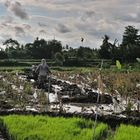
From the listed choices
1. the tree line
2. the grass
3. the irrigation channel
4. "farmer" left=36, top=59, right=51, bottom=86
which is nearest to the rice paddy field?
the grass

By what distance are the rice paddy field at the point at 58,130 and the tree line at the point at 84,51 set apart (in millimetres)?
39989

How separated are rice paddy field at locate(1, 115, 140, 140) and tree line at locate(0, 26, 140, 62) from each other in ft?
131

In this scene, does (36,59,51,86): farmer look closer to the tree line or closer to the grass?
the grass

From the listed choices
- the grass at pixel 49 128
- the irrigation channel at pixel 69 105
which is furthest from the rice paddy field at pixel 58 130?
the irrigation channel at pixel 69 105

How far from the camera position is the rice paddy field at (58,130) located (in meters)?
7.16

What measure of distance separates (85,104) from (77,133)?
6.00 m

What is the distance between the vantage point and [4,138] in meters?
7.70

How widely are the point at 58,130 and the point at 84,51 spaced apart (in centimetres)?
5381

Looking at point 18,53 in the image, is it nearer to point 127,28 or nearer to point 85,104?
point 127,28

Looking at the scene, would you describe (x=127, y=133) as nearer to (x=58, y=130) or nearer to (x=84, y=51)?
(x=58, y=130)

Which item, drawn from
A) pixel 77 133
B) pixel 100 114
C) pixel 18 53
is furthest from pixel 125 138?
pixel 18 53

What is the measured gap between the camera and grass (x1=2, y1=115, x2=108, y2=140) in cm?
714

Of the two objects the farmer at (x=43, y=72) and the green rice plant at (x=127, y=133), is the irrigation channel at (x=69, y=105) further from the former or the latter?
the green rice plant at (x=127, y=133)

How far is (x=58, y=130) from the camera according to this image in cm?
751
